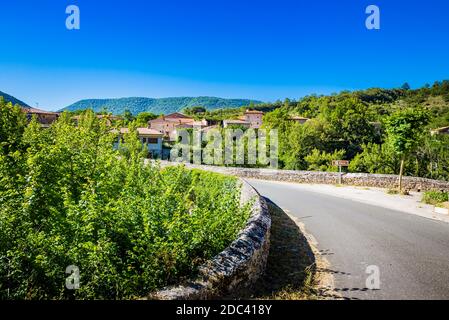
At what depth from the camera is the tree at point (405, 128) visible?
60.6ft

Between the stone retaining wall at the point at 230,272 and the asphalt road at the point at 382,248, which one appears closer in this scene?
the stone retaining wall at the point at 230,272

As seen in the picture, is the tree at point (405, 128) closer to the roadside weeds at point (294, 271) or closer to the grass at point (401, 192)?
the grass at point (401, 192)

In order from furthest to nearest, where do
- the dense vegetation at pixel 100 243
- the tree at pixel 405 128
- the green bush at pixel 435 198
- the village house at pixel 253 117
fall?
the village house at pixel 253 117 → the tree at pixel 405 128 → the green bush at pixel 435 198 → the dense vegetation at pixel 100 243

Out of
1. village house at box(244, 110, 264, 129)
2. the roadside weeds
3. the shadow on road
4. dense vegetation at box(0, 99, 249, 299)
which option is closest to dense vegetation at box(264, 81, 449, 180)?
the shadow on road

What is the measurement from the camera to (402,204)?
15.6m

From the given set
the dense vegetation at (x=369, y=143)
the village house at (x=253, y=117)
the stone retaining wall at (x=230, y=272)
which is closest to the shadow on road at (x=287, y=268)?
the stone retaining wall at (x=230, y=272)

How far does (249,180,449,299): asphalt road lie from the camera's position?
6207 mm

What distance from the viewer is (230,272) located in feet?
17.8

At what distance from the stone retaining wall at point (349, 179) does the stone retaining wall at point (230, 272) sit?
55.2 feet

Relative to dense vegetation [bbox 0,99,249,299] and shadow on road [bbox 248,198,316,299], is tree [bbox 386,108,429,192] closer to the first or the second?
shadow on road [bbox 248,198,316,299]

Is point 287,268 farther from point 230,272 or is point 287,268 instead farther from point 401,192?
point 401,192

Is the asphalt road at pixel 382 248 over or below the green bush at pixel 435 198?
below
